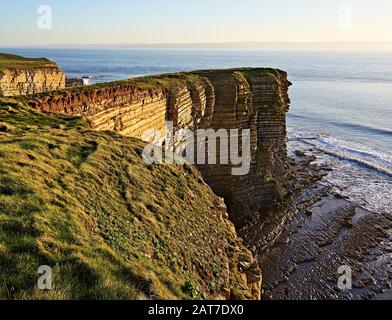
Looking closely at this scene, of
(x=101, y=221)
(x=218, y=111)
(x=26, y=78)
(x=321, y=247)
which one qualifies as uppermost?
(x=26, y=78)

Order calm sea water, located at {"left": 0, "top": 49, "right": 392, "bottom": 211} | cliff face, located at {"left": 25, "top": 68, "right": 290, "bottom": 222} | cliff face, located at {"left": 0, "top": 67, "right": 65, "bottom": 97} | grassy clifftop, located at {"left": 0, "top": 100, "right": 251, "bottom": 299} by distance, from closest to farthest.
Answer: grassy clifftop, located at {"left": 0, "top": 100, "right": 251, "bottom": 299}
cliff face, located at {"left": 25, "top": 68, "right": 290, "bottom": 222}
cliff face, located at {"left": 0, "top": 67, "right": 65, "bottom": 97}
calm sea water, located at {"left": 0, "top": 49, "right": 392, "bottom": 211}

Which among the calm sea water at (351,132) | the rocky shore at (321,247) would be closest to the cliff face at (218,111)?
the rocky shore at (321,247)

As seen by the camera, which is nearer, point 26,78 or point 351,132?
point 26,78

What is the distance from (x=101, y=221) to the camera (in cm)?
1048

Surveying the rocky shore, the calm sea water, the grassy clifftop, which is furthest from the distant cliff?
the calm sea water

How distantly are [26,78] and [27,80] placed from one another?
23cm

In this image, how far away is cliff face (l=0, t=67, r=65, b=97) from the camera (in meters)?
39.1

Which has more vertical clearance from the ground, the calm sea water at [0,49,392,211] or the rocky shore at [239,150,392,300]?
the calm sea water at [0,49,392,211]

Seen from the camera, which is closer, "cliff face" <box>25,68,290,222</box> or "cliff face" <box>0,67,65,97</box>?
"cliff face" <box>25,68,290,222</box>

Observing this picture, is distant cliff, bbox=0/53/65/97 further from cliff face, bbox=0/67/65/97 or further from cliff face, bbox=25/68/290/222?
cliff face, bbox=25/68/290/222

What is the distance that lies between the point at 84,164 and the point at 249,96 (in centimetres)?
2365

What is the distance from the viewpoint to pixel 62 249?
8.30 metres

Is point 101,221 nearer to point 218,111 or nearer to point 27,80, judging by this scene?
point 218,111

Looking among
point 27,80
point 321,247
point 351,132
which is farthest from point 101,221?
point 351,132
